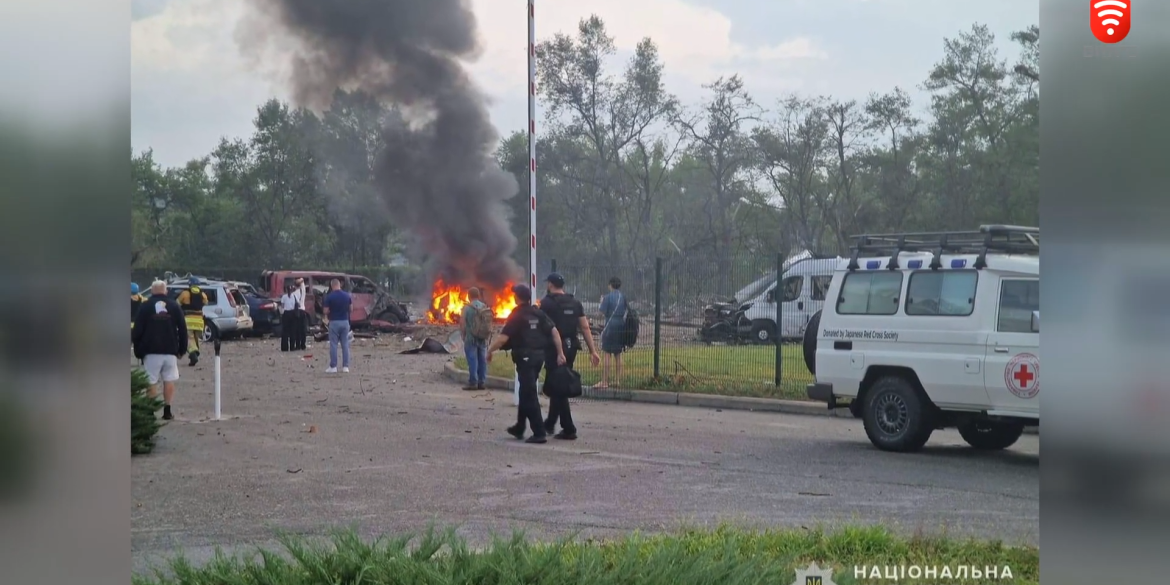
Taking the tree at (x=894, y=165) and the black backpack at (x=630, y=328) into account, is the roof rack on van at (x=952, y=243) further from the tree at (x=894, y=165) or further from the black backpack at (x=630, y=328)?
the black backpack at (x=630, y=328)

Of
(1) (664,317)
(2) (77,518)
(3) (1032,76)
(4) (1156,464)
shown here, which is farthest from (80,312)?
(1) (664,317)

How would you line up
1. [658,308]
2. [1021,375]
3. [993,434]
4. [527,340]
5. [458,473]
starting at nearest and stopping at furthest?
[1021,375] → [458,473] → [993,434] → [527,340] → [658,308]

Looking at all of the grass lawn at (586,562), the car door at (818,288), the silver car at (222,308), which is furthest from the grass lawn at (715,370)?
the grass lawn at (586,562)

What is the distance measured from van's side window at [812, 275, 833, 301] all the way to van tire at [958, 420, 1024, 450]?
4.35ft

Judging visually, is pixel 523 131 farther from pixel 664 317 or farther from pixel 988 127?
pixel 988 127

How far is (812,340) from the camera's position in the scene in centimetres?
670

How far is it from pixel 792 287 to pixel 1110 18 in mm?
3617

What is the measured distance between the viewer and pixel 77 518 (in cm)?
310

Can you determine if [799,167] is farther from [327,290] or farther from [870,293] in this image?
[327,290]

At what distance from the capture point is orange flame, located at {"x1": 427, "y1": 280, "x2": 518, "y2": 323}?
6844mm

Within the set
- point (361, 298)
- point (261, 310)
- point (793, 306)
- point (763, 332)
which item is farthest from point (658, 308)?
point (261, 310)

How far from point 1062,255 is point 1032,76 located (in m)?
1.58

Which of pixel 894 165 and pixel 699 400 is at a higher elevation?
pixel 894 165

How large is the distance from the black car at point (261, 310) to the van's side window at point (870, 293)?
11.6 feet
